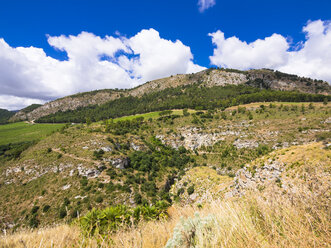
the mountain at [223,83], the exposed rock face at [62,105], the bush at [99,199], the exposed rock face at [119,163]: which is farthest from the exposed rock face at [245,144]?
the exposed rock face at [62,105]

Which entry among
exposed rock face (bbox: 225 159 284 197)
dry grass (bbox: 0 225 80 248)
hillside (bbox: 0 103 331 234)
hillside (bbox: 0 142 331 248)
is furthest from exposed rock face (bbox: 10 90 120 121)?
hillside (bbox: 0 142 331 248)

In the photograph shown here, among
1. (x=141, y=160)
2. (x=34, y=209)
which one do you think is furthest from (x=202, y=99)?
(x=34, y=209)

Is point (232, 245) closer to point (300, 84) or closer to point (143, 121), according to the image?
point (143, 121)

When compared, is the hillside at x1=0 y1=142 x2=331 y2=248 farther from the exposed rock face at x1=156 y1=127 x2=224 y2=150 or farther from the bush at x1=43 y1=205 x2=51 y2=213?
the exposed rock face at x1=156 y1=127 x2=224 y2=150

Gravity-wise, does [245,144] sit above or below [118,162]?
above

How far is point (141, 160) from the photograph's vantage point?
54188 millimetres

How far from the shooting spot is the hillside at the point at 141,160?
104 feet

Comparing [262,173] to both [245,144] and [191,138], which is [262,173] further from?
[191,138]

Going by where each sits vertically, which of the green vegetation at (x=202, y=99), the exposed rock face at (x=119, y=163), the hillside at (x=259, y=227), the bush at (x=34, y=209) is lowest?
the bush at (x=34, y=209)

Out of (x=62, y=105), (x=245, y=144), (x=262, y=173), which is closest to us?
(x=262, y=173)

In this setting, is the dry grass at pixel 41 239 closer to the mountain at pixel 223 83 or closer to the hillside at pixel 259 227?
the hillside at pixel 259 227

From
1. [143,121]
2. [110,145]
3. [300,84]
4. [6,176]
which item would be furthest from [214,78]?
[6,176]

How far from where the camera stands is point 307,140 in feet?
144

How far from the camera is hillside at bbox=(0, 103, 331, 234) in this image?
104 feet
